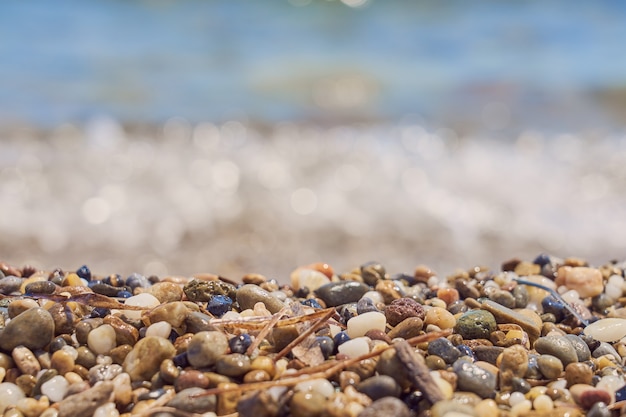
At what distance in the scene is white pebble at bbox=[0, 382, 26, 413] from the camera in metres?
1.66

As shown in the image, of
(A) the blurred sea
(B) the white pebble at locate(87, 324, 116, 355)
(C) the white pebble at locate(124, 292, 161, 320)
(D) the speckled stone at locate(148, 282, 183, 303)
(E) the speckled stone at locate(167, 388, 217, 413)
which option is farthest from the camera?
(A) the blurred sea

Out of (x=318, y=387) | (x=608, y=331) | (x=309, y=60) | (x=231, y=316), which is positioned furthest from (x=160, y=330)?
(x=309, y=60)

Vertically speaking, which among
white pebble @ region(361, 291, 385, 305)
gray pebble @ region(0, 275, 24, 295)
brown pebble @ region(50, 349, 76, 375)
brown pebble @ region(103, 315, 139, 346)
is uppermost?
white pebble @ region(361, 291, 385, 305)

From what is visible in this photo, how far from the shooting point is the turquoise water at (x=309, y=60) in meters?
9.09

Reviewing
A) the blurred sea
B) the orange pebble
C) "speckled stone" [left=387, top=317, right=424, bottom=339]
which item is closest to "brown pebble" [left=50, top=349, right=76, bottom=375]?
"speckled stone" [left=387, top=317, right=424, bottom=339]

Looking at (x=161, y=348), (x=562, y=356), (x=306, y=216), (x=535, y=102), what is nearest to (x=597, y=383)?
(x=562, y=356)

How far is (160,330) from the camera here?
6.02 ft

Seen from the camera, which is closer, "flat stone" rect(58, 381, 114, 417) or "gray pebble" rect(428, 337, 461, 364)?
"flat stone" rect(58, 381, 114, 417)

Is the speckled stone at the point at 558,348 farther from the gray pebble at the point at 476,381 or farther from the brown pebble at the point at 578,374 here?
the gray pebble at the point at 476,381

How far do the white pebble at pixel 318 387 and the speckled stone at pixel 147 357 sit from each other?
391 millimetres

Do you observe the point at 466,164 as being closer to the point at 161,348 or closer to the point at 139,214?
the point at 139,214

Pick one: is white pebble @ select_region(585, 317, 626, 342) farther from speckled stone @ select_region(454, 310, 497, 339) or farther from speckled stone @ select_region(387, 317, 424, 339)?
speckled stone @ select_region(387, 317, 424, 339)

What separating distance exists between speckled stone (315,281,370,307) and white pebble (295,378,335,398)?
27.6 inches

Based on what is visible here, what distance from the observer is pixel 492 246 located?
15.6ft
